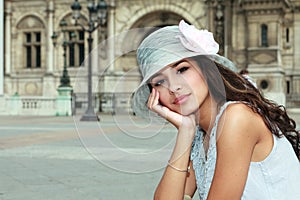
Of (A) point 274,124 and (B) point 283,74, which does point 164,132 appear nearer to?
(A) point 274,124

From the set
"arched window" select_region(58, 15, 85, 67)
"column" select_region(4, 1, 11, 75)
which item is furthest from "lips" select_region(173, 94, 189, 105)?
"column" select_region(4, 1, 11, 75)

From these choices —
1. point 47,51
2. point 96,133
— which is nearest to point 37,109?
point 47,51

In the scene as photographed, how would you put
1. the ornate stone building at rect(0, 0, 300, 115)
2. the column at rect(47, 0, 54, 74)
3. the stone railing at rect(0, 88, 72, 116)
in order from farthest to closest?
the column at rect(47, 0, 54, 74), the ornate stone building at rect(0, 0, 300, 115), the stone railing at rect(0, 88, 72, 116)

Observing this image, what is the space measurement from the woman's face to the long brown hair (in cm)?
4

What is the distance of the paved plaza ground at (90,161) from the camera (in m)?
2.79

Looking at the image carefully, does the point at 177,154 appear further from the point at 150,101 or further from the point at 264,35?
the point at 264,35

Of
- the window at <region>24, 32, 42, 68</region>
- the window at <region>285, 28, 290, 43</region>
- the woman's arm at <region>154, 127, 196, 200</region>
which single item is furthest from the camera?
the window at <region>24, 32, 42, 68</region>

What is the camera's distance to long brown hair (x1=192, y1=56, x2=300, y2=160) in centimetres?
245

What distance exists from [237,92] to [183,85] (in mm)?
297

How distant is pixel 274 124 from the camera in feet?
8.39

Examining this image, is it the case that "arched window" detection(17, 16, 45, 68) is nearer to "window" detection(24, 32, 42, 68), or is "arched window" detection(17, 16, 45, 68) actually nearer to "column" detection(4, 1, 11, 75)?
"window" detection(24, 32, 42, 68)

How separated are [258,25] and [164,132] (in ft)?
97.5

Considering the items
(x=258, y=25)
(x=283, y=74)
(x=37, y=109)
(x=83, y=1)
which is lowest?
(x=37, y=109)

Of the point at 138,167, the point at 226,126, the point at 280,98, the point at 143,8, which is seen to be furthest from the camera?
the point at 143,8
